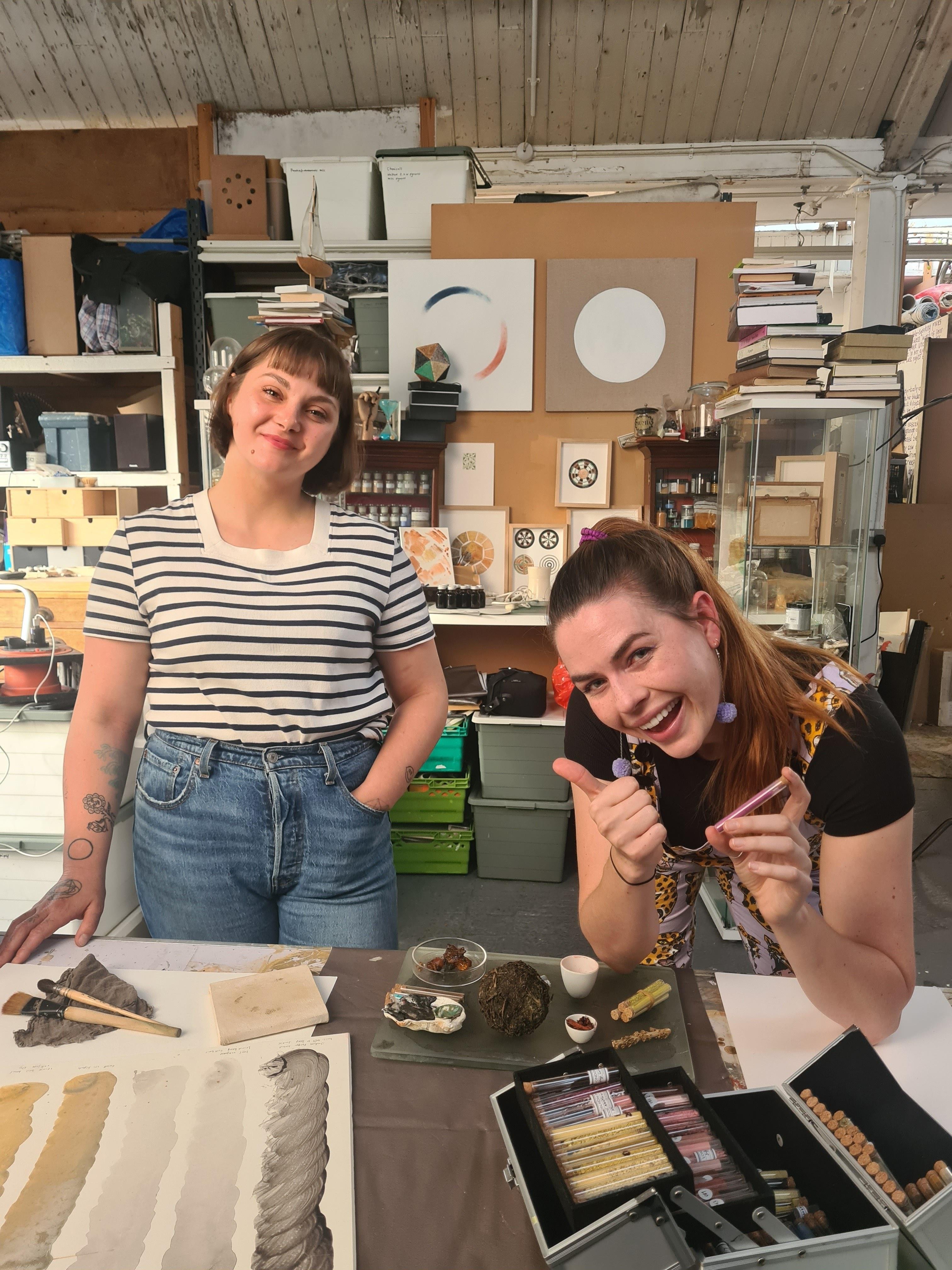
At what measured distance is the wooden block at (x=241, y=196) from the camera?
362cm

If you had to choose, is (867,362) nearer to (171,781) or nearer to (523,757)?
(523,757)

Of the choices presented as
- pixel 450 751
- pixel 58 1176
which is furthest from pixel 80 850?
pixel 450 751

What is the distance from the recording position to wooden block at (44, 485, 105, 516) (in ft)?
12.2

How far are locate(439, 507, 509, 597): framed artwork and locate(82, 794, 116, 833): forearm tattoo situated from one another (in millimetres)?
2429

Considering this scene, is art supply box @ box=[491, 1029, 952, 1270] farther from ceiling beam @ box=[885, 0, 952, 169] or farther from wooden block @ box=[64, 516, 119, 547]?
ceiling beam @ box=[885, 0, 952, 169]

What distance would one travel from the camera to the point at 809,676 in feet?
4.14

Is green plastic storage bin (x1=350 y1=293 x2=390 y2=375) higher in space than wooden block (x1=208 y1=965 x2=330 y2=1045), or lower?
higher

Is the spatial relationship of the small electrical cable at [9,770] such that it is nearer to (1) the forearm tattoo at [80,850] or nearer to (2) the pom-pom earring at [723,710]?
(1) the forearm tattoo at [80,850]

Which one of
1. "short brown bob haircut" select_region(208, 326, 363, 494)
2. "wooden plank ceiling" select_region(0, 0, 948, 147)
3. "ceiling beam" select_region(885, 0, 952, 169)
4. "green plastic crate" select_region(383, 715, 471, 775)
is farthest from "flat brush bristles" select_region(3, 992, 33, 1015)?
"ceiling beam" select_region(885, 0, 952, 169)

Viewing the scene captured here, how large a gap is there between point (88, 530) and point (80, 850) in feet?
9.02

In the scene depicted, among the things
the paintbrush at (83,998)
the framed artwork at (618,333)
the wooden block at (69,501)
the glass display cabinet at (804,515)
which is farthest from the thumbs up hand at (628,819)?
the wooden block at (69,501)

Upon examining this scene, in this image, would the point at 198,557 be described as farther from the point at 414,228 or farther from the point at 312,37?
the point at 312,37

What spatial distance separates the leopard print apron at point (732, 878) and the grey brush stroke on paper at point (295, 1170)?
1.98ft

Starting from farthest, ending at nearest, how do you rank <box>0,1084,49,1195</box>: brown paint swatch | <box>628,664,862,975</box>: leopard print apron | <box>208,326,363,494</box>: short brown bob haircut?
<box>208,326,363,494</box>: short brown bob haircut, <box>628,664,862,975</box>: leopard print apron, <box>0,1084,49,1195</box>: brown paint swatch
